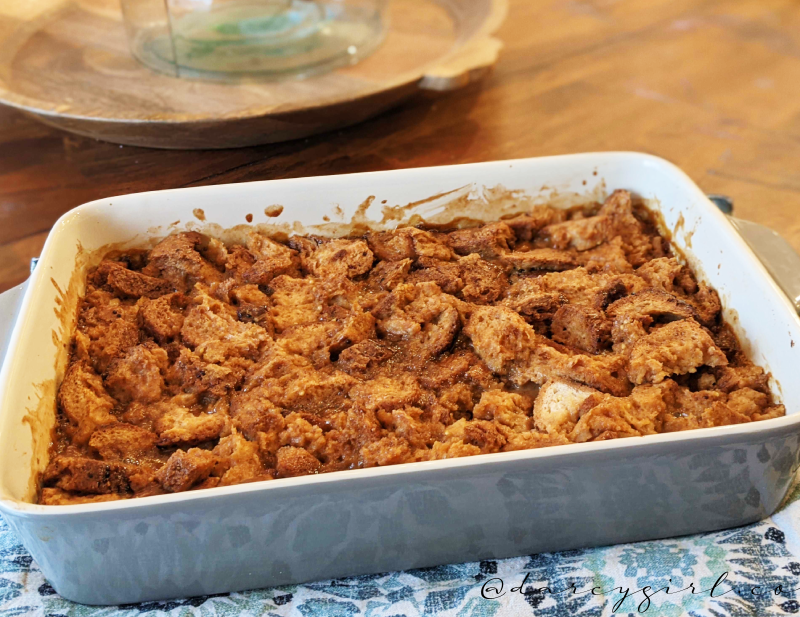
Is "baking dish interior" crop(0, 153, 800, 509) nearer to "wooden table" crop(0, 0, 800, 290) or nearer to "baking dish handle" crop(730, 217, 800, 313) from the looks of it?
"baking dish handle" crop(730, 217, 800, 313)

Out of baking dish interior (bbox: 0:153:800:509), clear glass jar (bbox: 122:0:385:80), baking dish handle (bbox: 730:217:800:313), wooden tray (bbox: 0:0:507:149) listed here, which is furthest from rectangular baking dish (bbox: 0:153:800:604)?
clear glass jar (bbox: 122:0:385:80)

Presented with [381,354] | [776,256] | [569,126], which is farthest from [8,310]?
[569,126]

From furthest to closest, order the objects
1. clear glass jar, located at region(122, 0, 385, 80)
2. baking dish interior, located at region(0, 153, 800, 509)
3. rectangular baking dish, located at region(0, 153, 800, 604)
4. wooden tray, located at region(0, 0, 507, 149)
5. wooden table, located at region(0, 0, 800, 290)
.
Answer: clear glass jar, located at region(122, 0, 385, 80), wooden table, located at region(0, 0, 800, 290), wooden tray, located at region(0, 0, 507, 149), baking dish interior, located at region(0, 153, 800, 509), rectangular baking dish, located at region(0, 153, 800, 604)

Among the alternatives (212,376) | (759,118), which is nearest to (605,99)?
(759,118)

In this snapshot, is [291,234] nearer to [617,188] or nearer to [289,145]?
[289,145]

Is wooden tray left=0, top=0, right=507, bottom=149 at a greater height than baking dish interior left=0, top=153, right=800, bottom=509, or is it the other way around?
wooden tray left=0, top=0, right=507, bottom=149

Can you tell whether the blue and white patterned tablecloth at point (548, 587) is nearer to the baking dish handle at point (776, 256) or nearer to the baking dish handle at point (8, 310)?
the baking dish handle at point (8, 310)
